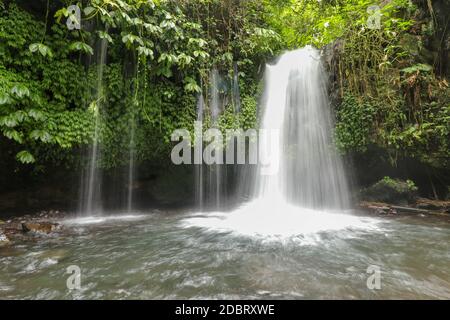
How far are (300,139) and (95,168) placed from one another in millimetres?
5476

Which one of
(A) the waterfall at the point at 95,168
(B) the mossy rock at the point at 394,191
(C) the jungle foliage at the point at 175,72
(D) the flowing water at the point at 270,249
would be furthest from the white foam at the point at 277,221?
(A) the waterfall at the point at 95,168

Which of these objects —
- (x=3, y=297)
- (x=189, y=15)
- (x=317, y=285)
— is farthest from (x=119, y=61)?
(x=317, y=285)

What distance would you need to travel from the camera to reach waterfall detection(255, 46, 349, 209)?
7.51 m

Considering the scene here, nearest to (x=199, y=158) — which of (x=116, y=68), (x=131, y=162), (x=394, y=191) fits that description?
(x=131, y=162)

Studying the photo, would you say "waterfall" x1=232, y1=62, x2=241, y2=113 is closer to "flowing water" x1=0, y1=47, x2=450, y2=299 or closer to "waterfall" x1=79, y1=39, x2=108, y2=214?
"flowing water" x1=0, y1=47, x2=450, y2=299

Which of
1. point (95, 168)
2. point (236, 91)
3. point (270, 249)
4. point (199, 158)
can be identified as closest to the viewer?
point (270, 249)

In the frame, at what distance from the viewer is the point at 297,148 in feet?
26.2

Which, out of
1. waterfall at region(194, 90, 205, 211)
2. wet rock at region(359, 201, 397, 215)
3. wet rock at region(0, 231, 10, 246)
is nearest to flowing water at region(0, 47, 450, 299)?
waterfall at region(194, 90, 205, 211)

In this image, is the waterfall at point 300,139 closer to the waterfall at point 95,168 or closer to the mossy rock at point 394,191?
the mossy rock at point 394,191

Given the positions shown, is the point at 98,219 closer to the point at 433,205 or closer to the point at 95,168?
the point at 95,168

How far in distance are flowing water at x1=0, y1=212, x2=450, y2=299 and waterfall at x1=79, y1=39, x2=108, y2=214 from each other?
181 centimetres

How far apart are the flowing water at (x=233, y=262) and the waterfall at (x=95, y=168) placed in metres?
1.81

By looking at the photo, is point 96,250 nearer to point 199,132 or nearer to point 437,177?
point 199,132

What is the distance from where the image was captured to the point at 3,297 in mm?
2502
